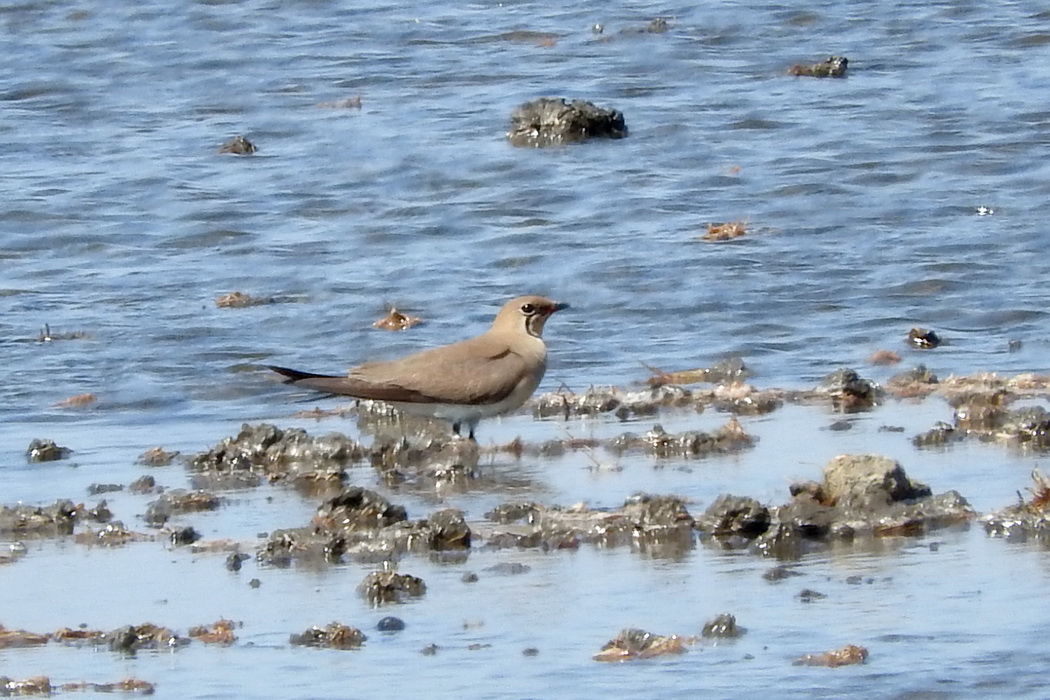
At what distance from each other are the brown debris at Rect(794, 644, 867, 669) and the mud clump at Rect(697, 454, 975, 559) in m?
1.29

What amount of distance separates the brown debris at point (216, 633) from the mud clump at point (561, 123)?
37.8 ft

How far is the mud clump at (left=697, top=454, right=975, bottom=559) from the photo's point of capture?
8.39m

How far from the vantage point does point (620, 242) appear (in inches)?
626

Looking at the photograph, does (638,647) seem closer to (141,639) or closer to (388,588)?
(388,588)

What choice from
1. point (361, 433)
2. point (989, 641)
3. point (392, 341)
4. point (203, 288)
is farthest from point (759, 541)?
point (203, 288)

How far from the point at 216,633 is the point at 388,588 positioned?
2.01ft

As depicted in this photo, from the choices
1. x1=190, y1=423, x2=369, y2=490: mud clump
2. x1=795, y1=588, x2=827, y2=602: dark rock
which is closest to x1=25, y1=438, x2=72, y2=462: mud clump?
x1=190, y1=423, x2=369, y2=490: mud clump

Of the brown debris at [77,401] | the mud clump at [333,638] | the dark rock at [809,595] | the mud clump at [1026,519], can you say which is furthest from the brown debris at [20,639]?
the brown debris at [77,401]

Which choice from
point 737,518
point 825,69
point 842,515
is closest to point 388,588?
point 737,518

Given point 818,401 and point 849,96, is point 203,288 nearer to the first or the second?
point 818,401

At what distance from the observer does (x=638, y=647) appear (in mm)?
7105

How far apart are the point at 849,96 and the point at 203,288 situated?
6.80 m

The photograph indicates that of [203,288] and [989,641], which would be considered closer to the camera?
[989,641]

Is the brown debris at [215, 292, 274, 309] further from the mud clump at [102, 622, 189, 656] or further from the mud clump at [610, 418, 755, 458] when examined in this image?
the mud clump at [102, 622, 189, 656]
